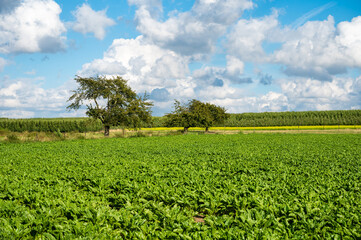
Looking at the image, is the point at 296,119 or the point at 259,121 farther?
the point at 259,121

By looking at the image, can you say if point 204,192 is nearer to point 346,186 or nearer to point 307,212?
point 307,212

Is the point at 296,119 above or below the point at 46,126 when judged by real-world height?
above

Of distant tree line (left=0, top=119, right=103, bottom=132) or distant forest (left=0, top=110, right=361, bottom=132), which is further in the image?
distant forest (left=0, top=110, right=361, bottom=132)

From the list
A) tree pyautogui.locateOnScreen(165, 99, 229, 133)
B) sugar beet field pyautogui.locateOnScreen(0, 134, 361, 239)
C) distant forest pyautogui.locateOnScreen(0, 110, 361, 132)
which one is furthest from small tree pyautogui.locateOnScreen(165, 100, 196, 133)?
sugar beet field pyautogui.locateOnScreen(0, 134, 361, 239)

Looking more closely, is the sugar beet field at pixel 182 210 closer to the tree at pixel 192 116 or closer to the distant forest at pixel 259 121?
the tree at pixel 192 116

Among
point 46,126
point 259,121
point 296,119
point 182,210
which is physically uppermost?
point 296,119

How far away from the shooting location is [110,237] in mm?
5410

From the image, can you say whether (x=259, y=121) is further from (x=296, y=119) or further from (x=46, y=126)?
(x=46, y=126)

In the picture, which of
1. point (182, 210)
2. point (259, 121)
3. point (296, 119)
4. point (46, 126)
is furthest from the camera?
point (259, 121)

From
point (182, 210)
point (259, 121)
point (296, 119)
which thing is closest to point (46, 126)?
point (259, 121)

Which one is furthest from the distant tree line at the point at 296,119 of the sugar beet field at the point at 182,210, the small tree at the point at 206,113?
the sugar beet field at the point at 182,210

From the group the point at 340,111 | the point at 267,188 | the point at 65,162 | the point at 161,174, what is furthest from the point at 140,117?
the point at 340,111

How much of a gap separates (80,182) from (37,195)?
2160 mm

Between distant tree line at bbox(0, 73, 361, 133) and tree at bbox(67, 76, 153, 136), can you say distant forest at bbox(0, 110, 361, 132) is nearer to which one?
distant tree line at bbox(0, 73, 361, 133)
